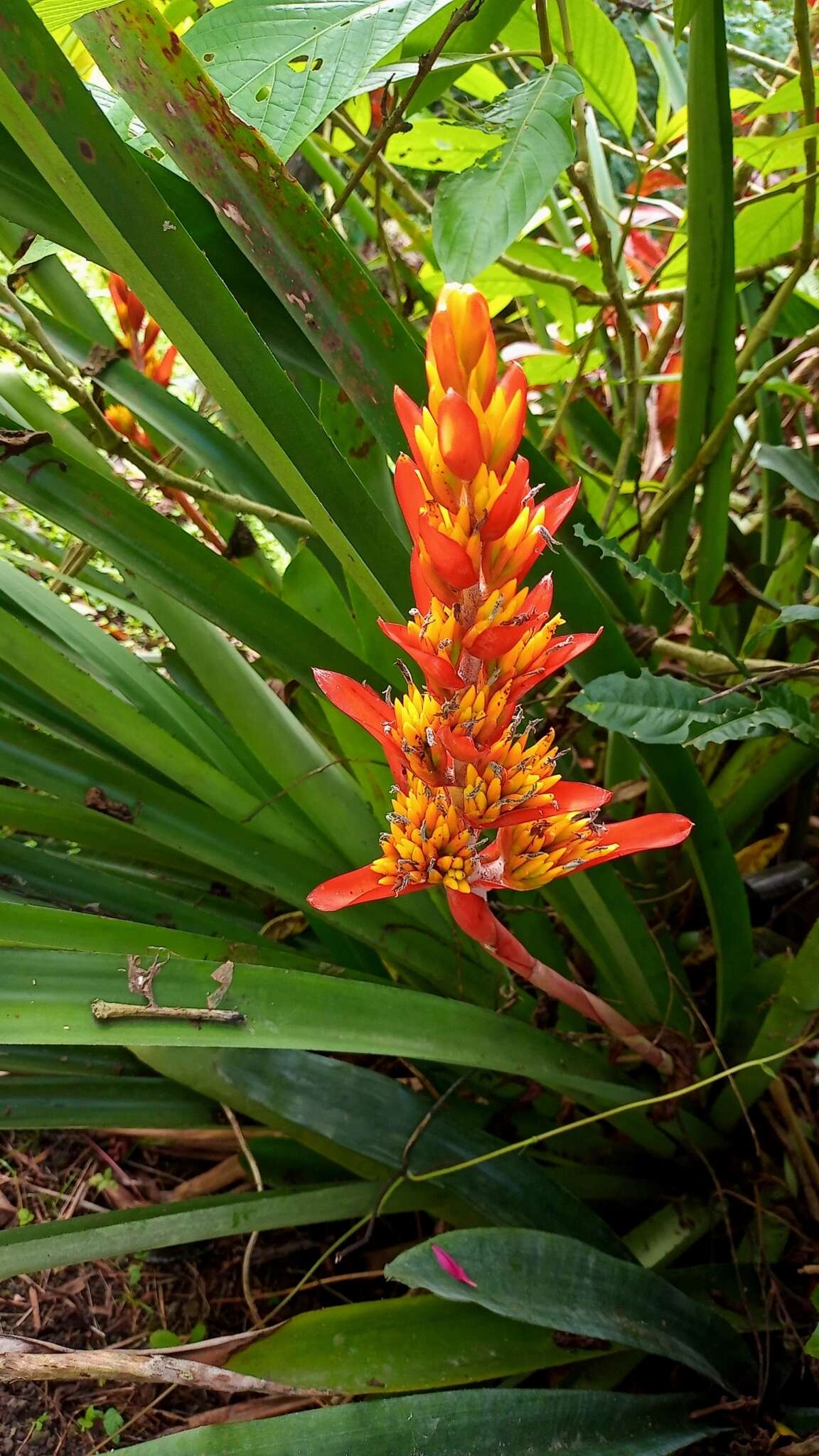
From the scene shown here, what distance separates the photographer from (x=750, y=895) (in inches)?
35.4

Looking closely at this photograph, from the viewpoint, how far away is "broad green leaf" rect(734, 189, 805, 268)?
0.79m

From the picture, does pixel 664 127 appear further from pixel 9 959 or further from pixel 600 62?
pixel 9 959

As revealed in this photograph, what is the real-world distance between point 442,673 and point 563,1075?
40 centimetres

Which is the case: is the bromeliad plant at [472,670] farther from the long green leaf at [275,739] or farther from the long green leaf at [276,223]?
the long green leaf at [275,739]

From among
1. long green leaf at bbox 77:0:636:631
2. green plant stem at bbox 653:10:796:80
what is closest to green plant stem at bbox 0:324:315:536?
long green leaf at bbox 77:0:636:631

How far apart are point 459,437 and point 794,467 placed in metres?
0.60

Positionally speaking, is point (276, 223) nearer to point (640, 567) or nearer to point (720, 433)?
point (640, 567)

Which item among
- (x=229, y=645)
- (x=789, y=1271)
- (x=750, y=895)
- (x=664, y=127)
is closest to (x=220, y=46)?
(x=229, y=645)

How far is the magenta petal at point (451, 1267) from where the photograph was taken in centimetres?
52

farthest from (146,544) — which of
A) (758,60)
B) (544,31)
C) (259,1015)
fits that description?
(758,60)

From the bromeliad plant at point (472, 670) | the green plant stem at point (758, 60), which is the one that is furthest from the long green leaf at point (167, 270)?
the green plant stem at point (758, 60)

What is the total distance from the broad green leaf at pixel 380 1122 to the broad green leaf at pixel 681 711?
354 mm

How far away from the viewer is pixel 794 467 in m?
0.79

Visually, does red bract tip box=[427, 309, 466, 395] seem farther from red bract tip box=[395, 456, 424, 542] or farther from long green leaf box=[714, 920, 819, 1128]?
long green leaf box=[714, 920, 819, 1128]
